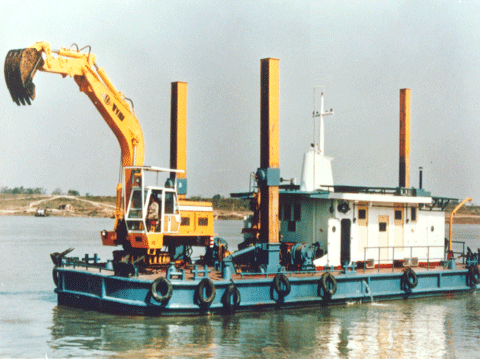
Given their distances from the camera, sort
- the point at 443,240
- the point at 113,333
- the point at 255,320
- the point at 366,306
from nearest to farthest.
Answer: the point at 113,333
the point at 255,320
the point at 366,306
the point at 443,240

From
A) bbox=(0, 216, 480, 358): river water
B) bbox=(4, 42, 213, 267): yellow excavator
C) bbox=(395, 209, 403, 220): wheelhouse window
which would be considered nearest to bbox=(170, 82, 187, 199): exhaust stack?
bbox=(4, 42, 213, 267): yellow excavator

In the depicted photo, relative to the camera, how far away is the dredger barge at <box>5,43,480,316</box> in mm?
16109

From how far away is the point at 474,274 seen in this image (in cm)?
2248

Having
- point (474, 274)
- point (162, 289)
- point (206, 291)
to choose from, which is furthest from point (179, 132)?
point (474, 274)

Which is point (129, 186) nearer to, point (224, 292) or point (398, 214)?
point (224, 292)

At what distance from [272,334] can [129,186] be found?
5.72m

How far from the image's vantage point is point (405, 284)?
20.2m

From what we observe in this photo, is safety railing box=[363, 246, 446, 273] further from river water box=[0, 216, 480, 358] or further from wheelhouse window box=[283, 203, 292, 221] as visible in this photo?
wheelhouse window box=[283, 203, 292, 221]

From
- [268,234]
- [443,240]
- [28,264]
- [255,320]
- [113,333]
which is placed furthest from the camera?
[28,264]

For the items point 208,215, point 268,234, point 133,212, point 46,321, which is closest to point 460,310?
point 268,234

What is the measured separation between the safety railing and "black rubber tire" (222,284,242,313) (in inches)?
190

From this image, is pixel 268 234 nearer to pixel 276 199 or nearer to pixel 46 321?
pixel 276 199

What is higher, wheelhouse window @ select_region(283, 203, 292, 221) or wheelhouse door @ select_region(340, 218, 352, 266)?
wheelhouse window @ select_region(283, 203, 292, 221)

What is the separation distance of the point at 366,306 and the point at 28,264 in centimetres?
1984
